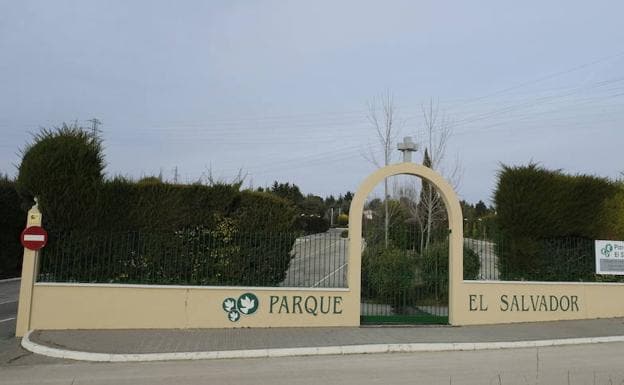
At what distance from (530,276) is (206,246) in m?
7.70

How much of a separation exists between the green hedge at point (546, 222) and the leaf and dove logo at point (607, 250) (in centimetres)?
30

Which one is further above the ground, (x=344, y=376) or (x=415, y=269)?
(x=415, y=269)

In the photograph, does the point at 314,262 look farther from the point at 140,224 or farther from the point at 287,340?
the point at 140,224

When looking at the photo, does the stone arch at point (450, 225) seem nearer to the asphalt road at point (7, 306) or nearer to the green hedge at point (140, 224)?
the green hedge at point (140, 224)

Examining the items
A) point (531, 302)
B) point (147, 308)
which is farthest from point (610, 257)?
point (147, 308)

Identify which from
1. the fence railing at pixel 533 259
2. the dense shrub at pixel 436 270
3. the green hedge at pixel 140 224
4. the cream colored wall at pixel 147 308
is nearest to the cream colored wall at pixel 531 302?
the fence railing at pixel 533 259

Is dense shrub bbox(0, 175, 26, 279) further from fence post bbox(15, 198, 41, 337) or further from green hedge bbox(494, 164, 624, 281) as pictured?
green hedge bbox(494, 164, 624, 281)

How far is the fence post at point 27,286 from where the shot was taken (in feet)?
34.4

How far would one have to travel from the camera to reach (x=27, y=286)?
10594 mm

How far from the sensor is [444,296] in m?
12.7

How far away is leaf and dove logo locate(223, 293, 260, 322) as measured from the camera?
1123cm

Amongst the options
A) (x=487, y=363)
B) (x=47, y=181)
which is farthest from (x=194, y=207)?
(x=487, y=363)

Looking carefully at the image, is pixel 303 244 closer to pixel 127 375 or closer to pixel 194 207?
pixel 194 207

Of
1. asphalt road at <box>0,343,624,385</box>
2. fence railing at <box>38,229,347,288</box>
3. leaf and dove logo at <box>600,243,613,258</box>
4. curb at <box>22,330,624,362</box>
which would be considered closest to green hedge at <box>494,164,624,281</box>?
leaf and dove logo at <box>600,243,613,258</box>
